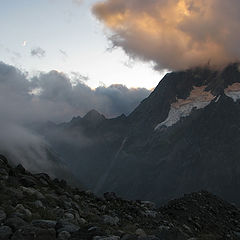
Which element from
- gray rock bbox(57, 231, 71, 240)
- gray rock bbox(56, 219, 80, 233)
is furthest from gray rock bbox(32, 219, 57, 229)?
gray rock bbox(57, 231, 71, 240)

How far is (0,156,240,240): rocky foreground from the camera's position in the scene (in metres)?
16.2

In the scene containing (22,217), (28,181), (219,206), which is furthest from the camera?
(219,206)

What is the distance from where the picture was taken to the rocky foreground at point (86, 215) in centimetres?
1622

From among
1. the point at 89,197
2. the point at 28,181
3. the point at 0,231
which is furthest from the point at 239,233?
the point at 0,231

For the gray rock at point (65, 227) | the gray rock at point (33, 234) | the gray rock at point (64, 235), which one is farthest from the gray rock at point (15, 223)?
the gray rock at point (64, 235)

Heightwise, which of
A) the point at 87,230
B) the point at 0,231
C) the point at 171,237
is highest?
the point at 171,237

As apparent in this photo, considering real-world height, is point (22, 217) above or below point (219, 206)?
below

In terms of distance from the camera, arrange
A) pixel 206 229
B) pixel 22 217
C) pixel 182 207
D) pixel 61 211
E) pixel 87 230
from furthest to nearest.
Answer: pixel 182 207 → pixel 206 229 → pixel 61 211 → pixel 22 217 → pixel 87 230

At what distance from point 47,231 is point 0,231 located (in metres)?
1.70

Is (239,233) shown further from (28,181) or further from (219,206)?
(28,181)

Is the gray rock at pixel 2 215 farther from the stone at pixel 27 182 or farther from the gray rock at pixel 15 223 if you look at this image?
the stone at pixel 27 182

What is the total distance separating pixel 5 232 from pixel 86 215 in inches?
392

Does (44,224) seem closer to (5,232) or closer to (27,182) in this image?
(5,232)

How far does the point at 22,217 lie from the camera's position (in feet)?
59.2
